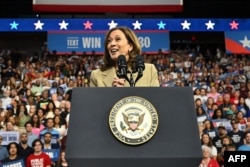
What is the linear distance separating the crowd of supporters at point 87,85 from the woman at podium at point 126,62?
477 cm

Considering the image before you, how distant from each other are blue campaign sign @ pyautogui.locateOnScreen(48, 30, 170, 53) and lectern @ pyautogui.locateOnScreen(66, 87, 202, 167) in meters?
14.8

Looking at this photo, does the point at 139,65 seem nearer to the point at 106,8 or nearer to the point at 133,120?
the point at 133,120

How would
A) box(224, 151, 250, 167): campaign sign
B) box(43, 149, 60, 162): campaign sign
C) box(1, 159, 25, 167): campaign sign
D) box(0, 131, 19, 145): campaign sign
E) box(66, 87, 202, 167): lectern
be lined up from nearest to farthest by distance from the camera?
box(66, 87, 202, 167): lectern < box(224, 151, 250, 167): campaign sign < box(1, 159, 25, 167): campaign sign < box(43, 149, 60, 162): campaign sign < box(0, 131, 19, 145): campaign sign

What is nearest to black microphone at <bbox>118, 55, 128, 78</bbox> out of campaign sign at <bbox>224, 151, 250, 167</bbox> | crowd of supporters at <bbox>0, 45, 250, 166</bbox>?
campaign sign at <bbox>224, 151, 250, 167</bbox>

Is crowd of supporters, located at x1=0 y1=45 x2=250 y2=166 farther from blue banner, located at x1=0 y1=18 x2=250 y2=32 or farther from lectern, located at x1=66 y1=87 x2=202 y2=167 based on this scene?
lectern, located at x1=66 y1=87 x2=202 y2=167

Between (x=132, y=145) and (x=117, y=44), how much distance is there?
67 cm

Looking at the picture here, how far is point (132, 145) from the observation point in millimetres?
1807

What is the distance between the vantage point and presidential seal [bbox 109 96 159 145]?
1.81 meters

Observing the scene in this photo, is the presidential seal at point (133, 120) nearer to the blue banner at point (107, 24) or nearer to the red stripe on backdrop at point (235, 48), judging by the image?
the blue banner at point (107, 24)

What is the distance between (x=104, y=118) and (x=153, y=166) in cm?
26

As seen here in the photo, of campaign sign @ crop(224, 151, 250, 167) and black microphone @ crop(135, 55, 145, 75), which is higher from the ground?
black microphone @ crop(135, 55, 145, 75)

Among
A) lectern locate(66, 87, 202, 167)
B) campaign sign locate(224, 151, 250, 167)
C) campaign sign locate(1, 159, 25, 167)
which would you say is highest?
lectern locate(66, 87, 202, 167)

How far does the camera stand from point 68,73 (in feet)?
47.5

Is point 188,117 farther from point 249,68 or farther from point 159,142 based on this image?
point 249,68
